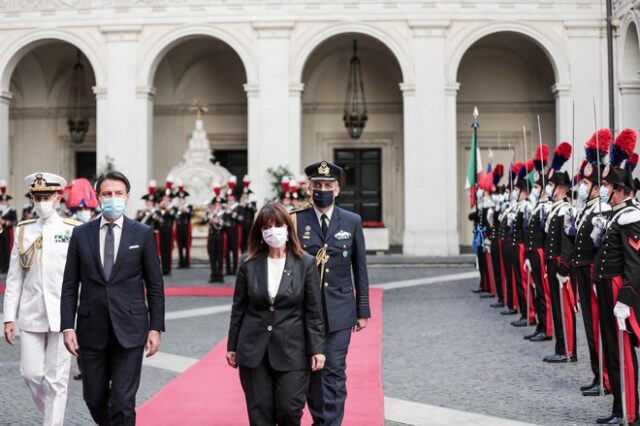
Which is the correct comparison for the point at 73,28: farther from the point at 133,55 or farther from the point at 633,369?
the point at 633,369

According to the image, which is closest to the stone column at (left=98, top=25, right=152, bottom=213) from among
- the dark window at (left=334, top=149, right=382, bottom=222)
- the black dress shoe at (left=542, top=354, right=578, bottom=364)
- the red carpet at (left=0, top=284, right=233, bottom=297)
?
the dark window at (left=334, top=149, right=382, bottom=222)

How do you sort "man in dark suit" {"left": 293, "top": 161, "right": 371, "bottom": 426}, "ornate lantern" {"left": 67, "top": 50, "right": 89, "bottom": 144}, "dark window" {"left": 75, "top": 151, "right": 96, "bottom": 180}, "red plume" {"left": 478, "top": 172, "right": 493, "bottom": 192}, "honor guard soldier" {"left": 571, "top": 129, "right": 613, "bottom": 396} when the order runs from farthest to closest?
"dark window" {"left": 75, "top": 151, "right": 96, "bottom": 180}
"ornate lantern" {"left": 67, "top": 50, "right": 89, "bottom": 144}
"red plume" {"left": 478, "top": 172, "right": 493, "bottom": 192}
"honor guard soldier" {"left": 571, "top": 129, "right": 613, "bottom": 396}
"man in dark suit" {"left": 293, "top": 161, "right": 371, "bottom": 426}

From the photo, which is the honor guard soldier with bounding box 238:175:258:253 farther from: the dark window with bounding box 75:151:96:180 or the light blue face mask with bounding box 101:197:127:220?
the light blue face mask with bounding box 101:197:127:220

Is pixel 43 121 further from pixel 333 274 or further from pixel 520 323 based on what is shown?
pixel 333 274

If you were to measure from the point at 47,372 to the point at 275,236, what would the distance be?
7.11 feet

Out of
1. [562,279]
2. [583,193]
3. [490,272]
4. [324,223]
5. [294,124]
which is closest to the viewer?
[324,223]

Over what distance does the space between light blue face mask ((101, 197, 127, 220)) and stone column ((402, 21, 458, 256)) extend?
18536 millimetres

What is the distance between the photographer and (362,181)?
90.8ft

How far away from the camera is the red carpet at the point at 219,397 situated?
6180 mm

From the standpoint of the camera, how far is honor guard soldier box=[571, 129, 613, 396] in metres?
6.91

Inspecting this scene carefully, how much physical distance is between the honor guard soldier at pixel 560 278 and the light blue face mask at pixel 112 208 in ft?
15.7

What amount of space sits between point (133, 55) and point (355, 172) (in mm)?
8265

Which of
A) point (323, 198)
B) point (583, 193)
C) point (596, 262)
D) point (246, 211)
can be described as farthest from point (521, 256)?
point (246, 211)

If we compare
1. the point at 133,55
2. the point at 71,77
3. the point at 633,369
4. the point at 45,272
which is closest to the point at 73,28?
the point at 133,55
